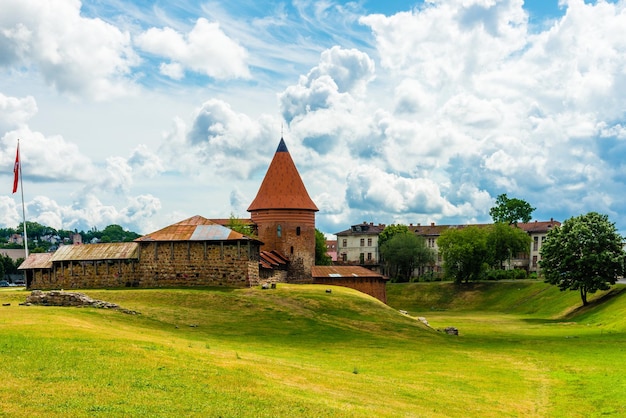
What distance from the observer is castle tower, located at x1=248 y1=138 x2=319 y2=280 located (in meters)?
70.9

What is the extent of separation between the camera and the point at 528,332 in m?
49.2

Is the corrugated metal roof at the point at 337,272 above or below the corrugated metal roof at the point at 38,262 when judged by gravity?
below

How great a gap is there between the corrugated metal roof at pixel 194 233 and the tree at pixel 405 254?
69789mm

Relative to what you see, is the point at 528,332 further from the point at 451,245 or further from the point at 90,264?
the point at 451,245

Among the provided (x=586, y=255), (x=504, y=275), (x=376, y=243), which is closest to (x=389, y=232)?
(x=376, y=243)

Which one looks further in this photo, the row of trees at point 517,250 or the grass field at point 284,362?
the row of trees at point 517,250

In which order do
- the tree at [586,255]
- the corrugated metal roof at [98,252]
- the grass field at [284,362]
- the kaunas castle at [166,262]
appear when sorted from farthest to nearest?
the tree at [586,255], the corrugated metal roof at [98,252], the kaunas castle at [166,262], the grass field at [284,362]

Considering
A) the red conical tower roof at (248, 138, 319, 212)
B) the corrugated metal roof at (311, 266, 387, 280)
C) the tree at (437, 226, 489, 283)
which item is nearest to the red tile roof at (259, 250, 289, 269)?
the corrugated metal roof at (311, 266, 387, 280)

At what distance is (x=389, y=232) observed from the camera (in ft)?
437

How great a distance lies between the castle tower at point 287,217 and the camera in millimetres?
70938

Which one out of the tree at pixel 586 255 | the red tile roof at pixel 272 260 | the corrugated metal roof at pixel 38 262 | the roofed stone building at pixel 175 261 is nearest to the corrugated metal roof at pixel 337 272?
the red tile roof at pixel 272 260

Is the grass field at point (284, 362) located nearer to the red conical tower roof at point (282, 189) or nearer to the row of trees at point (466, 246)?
the red conical tower roof at point (282, 189)

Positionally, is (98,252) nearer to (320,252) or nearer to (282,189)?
(282,189)

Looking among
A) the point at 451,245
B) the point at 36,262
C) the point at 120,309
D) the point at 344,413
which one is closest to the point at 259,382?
the point at 344,413
